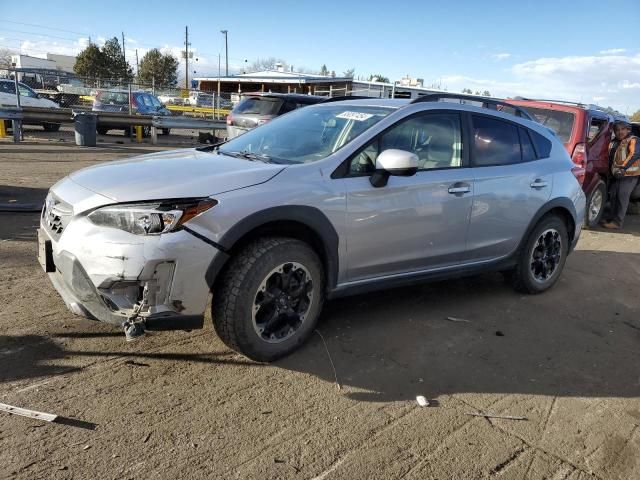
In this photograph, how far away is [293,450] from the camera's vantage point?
2.72 meters

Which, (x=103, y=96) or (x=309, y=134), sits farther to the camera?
(x=103, y=96)

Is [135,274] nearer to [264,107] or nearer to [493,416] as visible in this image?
[493,416]

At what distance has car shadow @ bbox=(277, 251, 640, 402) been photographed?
354 cm

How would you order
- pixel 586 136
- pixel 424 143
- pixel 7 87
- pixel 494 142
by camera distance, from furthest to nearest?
pixel 7 87 < pixel 586 136 < pixel 494 142 < pixel 424 143

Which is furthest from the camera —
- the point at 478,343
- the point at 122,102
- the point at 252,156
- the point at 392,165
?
the point at 122,102

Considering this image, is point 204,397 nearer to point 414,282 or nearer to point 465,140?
point 414,282

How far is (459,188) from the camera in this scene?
434 cm

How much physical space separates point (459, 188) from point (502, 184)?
60cm

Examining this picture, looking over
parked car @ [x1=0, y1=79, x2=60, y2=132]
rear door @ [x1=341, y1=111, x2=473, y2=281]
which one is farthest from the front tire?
parked car @ [x1=0, y1=79, x2=60, y2=132]

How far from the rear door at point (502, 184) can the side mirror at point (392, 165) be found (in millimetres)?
1006

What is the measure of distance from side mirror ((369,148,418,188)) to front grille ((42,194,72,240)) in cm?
200

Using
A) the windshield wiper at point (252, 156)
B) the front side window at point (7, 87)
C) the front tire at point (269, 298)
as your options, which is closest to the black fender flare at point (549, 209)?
the front tire at point (269, 298)

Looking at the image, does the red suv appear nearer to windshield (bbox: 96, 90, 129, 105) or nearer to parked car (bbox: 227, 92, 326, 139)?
parked car (bbox: 227, 92, 326, 139)

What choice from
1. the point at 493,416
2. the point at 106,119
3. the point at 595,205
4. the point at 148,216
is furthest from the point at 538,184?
the point at 106,119
